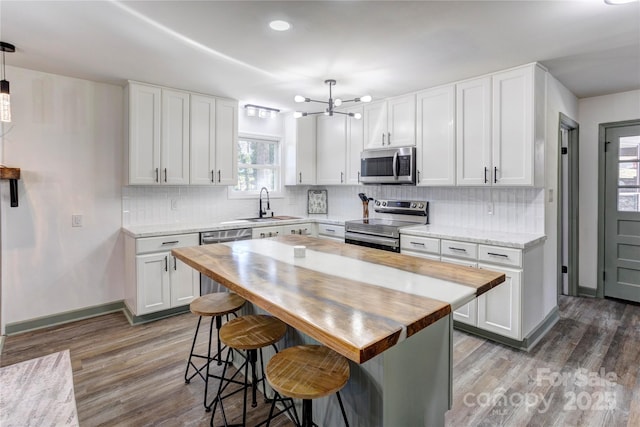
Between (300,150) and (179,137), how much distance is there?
1653 mm

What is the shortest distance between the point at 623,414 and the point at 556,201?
1976 mm

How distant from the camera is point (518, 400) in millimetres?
2176

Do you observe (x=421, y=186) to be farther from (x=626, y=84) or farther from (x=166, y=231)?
(x=166, y=231)

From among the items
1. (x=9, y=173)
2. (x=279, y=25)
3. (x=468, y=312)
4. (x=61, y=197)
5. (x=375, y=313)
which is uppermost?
(x=279, y=25)

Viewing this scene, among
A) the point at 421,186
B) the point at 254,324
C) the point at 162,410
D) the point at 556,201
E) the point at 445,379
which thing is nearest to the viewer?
the point at 445,379

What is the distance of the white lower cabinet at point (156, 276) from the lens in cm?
328

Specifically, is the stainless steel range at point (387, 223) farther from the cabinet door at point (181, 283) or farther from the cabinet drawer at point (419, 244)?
the cabinet door at point (181, 283)

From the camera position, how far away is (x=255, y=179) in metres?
4.79

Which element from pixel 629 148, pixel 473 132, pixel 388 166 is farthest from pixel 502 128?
pixel 629 148

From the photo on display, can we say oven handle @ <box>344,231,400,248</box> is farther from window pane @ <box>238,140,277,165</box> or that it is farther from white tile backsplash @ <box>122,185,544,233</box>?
window pane @ <box>238,140,277,165</box>

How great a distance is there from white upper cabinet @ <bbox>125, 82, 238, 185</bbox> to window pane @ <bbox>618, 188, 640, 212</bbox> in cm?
452

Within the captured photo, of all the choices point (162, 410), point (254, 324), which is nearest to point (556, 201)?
point (254, 324)

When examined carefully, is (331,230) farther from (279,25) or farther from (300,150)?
(279,25)

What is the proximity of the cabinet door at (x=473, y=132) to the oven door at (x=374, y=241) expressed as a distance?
91 cm
